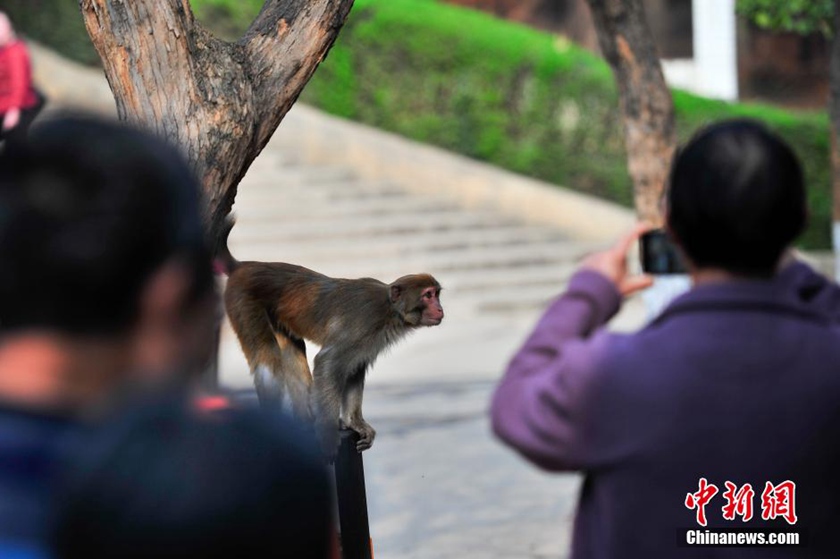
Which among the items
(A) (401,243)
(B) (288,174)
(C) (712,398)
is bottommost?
(C) (712,398)

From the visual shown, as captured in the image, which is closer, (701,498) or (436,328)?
(701,498)

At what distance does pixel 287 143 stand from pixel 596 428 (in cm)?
1361

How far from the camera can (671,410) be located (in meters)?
2.11

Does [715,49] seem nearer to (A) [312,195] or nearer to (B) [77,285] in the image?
(A) [312,195]

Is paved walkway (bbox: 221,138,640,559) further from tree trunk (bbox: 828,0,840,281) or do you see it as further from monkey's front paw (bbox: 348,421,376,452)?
tree trunk (bbox: 828,0,840,281)

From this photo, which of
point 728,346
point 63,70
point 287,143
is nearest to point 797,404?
point 728,346

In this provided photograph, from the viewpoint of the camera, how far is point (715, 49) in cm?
1905

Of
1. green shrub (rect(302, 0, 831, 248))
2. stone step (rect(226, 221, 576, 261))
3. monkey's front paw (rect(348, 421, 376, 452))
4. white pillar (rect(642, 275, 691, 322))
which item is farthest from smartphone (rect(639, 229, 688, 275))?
green shrub (rect(302, 0, 831, 248))

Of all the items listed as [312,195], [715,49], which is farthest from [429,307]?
[715,49]

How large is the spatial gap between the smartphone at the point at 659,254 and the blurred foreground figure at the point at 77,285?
3.76ft

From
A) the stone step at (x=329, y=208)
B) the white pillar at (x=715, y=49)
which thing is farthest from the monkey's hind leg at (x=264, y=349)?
the white pillar at (x=715, y=49)

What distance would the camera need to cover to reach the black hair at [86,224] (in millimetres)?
1491

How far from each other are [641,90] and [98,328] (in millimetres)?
6375

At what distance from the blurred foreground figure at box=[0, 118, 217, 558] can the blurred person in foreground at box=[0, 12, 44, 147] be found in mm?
7600
